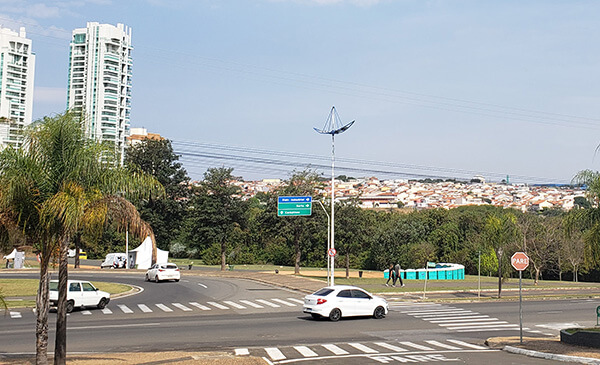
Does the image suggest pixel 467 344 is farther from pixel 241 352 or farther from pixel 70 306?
pixel 70 306

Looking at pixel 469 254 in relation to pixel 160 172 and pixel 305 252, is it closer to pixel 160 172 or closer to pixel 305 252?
pixel 305 252

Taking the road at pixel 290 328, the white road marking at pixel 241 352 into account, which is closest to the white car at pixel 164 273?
the road at pixel 290 328

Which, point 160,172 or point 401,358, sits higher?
point 160,172

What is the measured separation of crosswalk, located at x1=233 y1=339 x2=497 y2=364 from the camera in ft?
55.7

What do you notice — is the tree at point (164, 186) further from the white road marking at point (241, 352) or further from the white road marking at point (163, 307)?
the white road marking at point (241, 352)

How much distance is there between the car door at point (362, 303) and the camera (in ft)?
89.7

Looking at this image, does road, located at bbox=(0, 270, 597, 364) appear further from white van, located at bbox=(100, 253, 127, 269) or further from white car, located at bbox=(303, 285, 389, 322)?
white van, located at bbox=(100, 253, 127, 269)

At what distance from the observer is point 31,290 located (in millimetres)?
40219

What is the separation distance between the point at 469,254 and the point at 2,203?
68421 millimetres

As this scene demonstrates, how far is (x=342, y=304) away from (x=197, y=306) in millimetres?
9666

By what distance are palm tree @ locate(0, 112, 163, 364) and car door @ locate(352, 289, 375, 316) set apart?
1559cm

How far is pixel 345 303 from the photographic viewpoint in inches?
1064

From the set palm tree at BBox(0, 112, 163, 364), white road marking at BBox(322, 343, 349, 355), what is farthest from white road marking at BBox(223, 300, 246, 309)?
palm tree at BBox(0, 112, 163, 364)

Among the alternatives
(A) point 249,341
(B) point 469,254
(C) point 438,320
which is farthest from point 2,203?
(B) point 469,254
